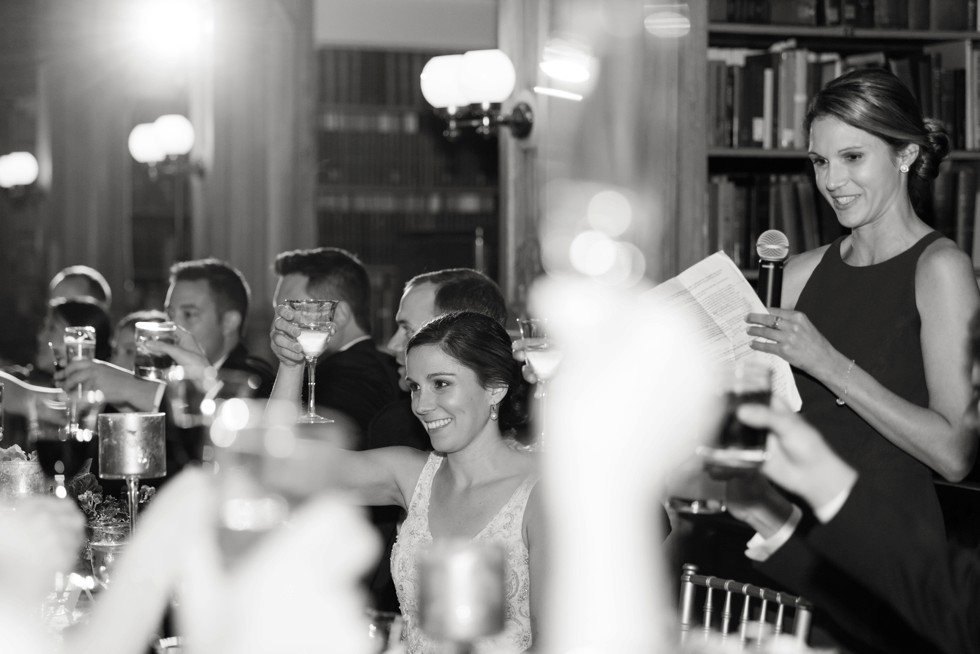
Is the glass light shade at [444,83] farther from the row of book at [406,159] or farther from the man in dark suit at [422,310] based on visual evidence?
the row of book at [406,159]

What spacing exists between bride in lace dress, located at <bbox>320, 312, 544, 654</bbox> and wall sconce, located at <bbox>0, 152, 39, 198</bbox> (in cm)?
475

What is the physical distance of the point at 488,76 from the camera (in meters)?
4.42

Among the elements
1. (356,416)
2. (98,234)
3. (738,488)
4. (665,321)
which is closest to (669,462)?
A: (665,321)

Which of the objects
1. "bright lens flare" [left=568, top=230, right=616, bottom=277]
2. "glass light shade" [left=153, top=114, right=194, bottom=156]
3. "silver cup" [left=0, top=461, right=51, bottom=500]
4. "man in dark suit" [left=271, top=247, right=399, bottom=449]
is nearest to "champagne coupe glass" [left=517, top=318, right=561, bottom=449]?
"man in dark suit" [left=271, top=247, right=399, bottom=449]

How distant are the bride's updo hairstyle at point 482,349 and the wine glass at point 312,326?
16 cm

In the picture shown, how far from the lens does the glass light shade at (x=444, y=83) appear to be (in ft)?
14.9

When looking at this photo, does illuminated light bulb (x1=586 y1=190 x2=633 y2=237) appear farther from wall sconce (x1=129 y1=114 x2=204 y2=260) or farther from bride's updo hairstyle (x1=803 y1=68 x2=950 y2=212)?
wall sconce (x1=129 y1=114 x2=204 y2=260)

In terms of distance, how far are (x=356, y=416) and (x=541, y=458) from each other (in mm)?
859

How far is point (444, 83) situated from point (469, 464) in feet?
8.57

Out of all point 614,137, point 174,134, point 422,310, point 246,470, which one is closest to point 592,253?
point 614,137

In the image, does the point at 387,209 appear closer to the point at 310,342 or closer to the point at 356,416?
the point at 356,416

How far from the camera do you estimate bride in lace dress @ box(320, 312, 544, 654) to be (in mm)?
2123

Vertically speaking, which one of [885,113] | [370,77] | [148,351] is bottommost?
[148,351]

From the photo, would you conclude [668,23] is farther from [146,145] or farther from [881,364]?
[146,145]
